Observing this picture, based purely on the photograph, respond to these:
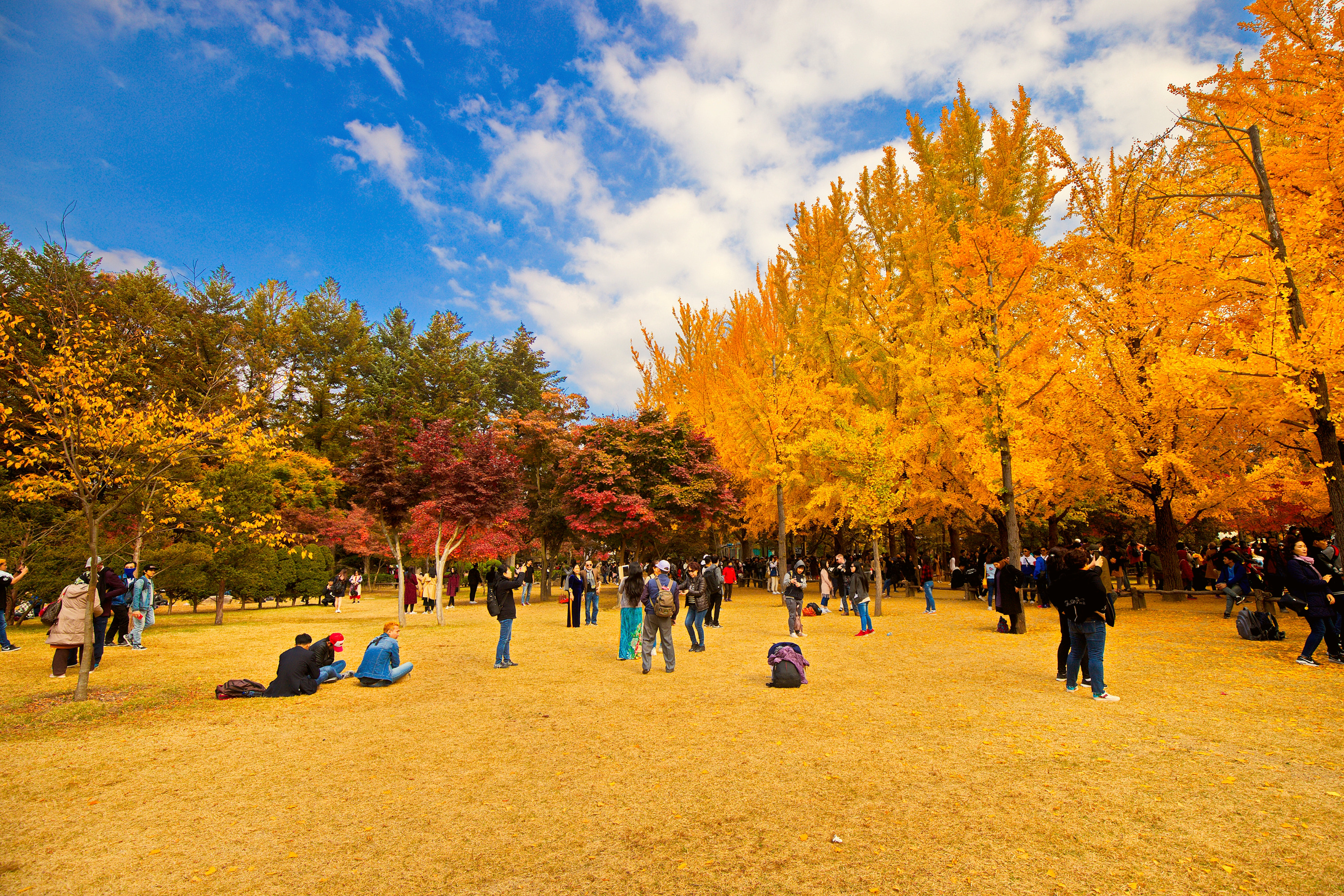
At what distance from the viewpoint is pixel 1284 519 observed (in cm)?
1839

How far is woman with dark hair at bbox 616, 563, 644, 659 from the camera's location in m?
10.1

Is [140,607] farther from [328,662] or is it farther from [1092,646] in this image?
[1092,646]

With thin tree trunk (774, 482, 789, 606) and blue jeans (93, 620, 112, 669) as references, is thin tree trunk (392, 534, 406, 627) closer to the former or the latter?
blue jeans (93, 620, 112, 669)

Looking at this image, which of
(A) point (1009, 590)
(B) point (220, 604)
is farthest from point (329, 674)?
(A) point (1009, 590)

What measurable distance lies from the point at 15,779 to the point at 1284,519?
27558mm

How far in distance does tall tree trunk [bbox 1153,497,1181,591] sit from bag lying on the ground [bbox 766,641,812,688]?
45.9 ft

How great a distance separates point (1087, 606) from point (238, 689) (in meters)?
10.8

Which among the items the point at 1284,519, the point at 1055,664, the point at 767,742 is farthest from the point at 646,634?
the point at 1284,519

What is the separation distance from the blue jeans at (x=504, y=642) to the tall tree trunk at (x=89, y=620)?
511 centimetres

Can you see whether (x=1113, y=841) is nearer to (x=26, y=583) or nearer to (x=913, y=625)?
(x=913, y=625)

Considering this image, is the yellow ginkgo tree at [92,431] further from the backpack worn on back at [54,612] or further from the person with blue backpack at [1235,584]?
the person with blue backpack at [1235,584]

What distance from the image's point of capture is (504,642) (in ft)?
32.7

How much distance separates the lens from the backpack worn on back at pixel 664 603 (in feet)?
30.3

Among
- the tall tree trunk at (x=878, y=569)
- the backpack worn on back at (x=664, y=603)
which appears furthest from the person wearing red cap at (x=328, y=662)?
the tall tree trunk at (x=878, y=569)
